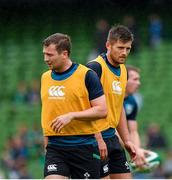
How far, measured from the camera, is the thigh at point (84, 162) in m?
7.90

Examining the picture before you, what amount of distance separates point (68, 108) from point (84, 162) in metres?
0.55

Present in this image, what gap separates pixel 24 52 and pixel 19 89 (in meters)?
2.51

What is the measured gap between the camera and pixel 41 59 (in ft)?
71.0

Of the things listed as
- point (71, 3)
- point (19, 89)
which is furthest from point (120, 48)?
point (71, 3)

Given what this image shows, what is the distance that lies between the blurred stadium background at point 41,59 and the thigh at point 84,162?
819 centimetres

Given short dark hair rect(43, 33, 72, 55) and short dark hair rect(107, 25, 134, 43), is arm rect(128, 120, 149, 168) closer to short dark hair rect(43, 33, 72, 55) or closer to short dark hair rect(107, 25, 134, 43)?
short dark hair rect(107, 25, 134, 43)

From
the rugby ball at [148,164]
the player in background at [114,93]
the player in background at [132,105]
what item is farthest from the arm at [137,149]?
the player in background at [114,93]

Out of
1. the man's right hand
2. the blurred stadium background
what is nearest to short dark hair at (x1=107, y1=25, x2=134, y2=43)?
the man's right hand

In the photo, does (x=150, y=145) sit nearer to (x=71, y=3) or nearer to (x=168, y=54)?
(x=168, y=54)

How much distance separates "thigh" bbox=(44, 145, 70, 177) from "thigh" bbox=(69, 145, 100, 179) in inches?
3.4

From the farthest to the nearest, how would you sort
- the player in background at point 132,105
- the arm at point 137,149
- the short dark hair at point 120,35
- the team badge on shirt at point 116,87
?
the player in background at point 132,105 → the arm at point 137,149 → the team badge on shirt at point 116,87 → the short dark hair at point 120,35

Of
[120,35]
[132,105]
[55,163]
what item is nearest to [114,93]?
[120,35]

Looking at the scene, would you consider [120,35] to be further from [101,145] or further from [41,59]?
[41,59]

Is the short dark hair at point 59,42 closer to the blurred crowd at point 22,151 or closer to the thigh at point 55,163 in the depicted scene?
the thigh at point 55,163
